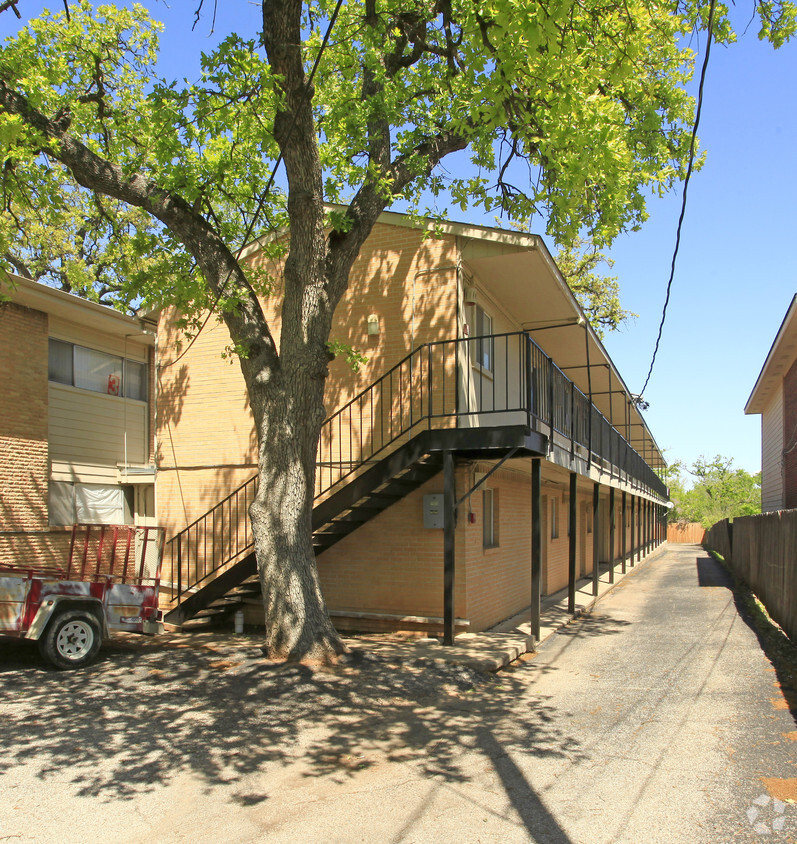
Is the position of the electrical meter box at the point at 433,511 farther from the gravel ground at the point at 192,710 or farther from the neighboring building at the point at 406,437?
the gravel ground at the point at 192,710

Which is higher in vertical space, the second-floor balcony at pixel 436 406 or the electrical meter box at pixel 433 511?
the second-floor balcony at pixel 436 406

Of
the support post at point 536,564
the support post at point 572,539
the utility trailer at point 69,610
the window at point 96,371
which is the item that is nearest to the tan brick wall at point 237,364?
the window at point 96,371

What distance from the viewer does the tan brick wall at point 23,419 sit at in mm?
11656

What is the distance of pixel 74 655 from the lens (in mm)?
8508

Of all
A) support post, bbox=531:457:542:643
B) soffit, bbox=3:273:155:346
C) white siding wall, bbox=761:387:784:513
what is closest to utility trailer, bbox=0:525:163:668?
Result: soffit, bbox=3:273:155:346

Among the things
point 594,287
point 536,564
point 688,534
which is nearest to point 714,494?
point 688,534

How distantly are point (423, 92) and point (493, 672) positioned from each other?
7.57m

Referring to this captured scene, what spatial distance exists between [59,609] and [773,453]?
2265cm

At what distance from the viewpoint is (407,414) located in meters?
11.0

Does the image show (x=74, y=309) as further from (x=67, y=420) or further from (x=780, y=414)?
(x=780, y=414)

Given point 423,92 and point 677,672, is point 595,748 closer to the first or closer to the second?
point 677,672

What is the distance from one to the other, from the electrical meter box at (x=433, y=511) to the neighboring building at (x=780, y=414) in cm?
1027

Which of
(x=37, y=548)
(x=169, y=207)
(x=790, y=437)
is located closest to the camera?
(x=169, y=207)

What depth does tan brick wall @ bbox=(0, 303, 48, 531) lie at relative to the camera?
1166 centimetres
